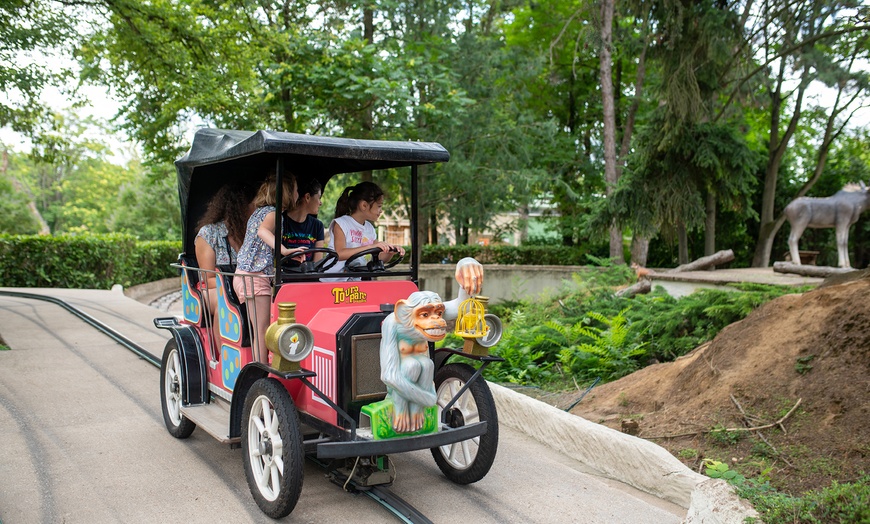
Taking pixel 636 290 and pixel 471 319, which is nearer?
pixel 471 319

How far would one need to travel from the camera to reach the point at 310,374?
4078 millimetres

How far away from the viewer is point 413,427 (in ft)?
13.4

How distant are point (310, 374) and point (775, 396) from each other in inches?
137

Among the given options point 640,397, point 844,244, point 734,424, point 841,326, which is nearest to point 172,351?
point 640,397

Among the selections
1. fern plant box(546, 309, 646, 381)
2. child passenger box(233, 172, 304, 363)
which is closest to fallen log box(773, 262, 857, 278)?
fern plant box(546, 309, 646, 381)

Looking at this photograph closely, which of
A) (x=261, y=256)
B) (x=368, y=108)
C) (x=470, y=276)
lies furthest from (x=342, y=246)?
(x=368, y=108)

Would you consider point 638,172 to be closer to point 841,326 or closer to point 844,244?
point 844,244

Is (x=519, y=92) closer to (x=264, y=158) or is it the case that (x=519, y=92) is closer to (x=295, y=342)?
(x=264, y=158)

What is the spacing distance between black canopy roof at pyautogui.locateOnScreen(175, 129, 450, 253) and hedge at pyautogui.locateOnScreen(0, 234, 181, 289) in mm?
14552

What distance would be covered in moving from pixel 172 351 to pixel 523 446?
3065mm

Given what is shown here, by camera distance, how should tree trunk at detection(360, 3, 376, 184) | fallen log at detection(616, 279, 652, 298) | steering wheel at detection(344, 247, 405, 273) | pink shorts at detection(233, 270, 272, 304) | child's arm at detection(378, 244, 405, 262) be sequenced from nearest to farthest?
pink shorts at detection(233, 270, 272, 304) → steering wheel at detection(344, 247, 405, 273) → child's arm at detection(378, 244, 405, 262) → fallen log at detection(616, 279, 652, 298) → tree trunk at detection(360, 3, 376, 184)

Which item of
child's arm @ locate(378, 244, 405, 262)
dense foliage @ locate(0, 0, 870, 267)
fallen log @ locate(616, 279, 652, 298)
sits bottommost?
fallen log @ locate(616, 279, 652, 298)

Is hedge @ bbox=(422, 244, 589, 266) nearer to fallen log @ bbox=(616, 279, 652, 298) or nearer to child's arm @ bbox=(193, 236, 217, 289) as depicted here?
fallen log @ bbox=(616, 279, 652, 298)

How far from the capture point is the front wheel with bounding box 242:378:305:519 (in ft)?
13.0
